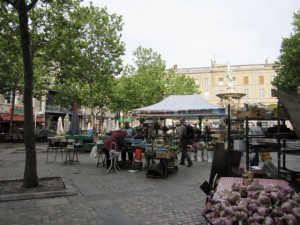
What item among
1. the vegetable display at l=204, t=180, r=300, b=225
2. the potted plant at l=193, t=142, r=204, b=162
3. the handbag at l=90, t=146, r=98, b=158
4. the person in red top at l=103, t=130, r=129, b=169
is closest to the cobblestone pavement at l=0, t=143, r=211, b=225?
the person in red top at l=103, t=130, r=129, b=169

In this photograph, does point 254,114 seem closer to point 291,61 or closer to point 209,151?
point 209,151

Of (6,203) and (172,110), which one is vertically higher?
(172,110)

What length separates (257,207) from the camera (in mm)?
2832

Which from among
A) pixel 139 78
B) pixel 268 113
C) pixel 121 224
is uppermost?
pixel 139 78

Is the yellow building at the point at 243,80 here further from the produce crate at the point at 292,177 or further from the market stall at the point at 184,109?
the produce crate at the point at 292,177

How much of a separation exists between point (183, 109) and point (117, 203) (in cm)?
950

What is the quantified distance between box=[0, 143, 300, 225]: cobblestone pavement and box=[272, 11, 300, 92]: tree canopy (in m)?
22.2

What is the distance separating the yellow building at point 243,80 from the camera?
70062 mm

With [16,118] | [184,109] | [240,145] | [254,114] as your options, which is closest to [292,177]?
[240,145]

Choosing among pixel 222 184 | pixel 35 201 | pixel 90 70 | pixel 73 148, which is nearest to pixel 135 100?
pixel 90 70

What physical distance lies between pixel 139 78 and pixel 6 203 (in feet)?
106

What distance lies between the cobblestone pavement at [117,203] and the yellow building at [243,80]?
200 feet

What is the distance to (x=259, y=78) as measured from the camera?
7069 cm

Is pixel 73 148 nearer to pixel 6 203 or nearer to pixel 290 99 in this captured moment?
pixel 6 203
